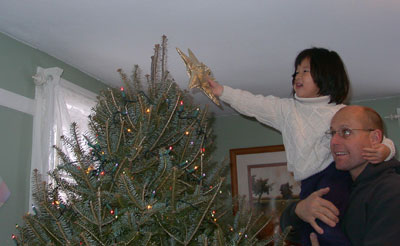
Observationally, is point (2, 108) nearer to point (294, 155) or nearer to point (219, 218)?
point (219, 218)

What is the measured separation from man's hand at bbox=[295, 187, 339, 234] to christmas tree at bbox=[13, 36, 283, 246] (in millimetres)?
275

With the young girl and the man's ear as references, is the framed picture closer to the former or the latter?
the young girl

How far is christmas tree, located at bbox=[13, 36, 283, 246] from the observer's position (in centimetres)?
139

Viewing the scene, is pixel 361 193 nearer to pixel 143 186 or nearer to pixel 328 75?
pixel 328 75

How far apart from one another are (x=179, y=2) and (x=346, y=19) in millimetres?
945

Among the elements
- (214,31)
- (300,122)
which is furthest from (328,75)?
(214,31)

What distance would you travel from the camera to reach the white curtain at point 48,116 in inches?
93.5

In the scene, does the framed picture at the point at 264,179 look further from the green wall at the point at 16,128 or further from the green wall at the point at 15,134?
the green wall at the point at 15,134

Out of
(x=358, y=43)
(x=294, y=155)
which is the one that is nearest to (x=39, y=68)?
(x=294, y=155)

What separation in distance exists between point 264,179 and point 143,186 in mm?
2636

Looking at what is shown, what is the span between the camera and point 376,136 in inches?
55.0

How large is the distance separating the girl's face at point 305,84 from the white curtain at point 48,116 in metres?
1.35

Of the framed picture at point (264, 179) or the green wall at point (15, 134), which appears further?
the framed picture at point (264, 179)

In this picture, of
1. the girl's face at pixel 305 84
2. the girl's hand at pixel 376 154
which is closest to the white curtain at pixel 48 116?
the girl's face at pixel 305 84
